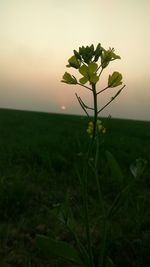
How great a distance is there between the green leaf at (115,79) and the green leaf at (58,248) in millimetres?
750

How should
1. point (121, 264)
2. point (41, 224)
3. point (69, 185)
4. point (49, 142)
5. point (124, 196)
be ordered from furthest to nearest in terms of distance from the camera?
point (49, 142) < point (69, 185) < point (41, 224) < point (121, 264) < point (124, 196)

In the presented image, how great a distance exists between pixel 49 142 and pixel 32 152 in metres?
1.23

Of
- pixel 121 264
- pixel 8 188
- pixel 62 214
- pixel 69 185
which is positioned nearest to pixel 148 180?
pixel 69 185

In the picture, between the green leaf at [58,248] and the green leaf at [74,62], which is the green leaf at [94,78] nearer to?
the green leaf at [74,62]

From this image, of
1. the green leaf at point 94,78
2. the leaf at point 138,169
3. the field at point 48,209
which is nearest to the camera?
the green leaf at point 94,78

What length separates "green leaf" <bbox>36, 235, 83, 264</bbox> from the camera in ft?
5.73

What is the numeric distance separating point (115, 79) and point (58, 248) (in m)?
0.81

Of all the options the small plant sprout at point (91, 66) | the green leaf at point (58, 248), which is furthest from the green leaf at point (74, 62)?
the green leaf at point (58, 248)

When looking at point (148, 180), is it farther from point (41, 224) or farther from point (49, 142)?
point (49, 142)

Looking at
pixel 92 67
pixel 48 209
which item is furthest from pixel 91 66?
pixel 48 209

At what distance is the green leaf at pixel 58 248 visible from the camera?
1.75m

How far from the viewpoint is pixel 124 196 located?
5.51ft

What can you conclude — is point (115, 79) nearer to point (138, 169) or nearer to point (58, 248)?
point (138, 169)

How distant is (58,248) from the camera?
Answer: 176cm
